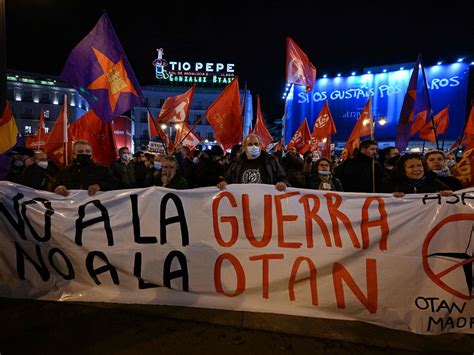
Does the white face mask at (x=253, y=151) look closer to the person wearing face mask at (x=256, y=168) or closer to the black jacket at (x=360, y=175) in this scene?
the person wearing face mask at (x=256, y=168)

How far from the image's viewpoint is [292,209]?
357cm

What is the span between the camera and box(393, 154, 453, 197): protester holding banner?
367 centimetres

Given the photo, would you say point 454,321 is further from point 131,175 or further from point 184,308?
point 131,175

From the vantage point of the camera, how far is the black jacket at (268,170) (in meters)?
4.45

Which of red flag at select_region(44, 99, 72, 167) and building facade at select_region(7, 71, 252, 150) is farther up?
building facade at select_region(7, 71, 252, 150)

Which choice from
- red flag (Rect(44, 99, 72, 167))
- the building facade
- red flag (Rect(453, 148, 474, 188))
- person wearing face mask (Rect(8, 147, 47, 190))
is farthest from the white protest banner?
the building facade

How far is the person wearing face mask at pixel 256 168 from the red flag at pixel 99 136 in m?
2.17

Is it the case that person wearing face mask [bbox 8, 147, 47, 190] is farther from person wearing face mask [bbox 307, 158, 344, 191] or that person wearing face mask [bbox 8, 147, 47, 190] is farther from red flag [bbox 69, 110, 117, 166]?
person wearing face mask [bbox 307, 158, 344, 191]

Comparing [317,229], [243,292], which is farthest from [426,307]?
[243,292]

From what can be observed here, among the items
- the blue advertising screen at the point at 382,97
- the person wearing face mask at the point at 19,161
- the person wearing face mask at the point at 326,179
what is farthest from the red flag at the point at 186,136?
the blue advertising screen at the point at 382,97

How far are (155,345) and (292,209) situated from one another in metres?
1.85

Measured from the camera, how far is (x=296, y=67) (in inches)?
356

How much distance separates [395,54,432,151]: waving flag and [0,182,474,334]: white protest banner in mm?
2287

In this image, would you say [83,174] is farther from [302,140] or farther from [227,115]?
[302,140]
